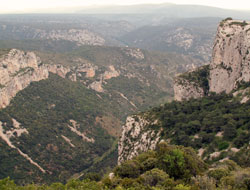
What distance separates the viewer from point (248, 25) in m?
65.9

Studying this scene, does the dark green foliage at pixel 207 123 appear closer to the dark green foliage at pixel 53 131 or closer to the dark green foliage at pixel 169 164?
the dark green foliage at pixel 169 164

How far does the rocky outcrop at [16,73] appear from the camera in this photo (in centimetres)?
11044

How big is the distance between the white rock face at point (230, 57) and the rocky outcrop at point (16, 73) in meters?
75.3

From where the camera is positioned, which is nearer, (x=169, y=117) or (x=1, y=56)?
(x=169, y=117)

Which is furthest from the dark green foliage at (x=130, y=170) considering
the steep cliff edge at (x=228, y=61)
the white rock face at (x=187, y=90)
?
the white rock face at (x=187, y=90)

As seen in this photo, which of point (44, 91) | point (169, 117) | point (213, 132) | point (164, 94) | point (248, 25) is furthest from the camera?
point (164, 94)

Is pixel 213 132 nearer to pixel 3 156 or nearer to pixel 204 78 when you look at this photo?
pixel 204 78

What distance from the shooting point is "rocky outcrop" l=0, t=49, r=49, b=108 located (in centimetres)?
11044

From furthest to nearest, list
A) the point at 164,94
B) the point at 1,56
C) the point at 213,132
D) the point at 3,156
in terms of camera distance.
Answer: the point at 164,94
the point at 1,56
the point at 3,156
the point at 213,132

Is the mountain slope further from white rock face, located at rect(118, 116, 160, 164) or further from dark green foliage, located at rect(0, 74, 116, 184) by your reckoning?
white rock face, located at rect(118, 116, 160, 164)

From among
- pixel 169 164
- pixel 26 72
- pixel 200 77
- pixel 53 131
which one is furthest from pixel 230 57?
pixel 26 72

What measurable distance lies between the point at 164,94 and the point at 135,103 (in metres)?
27.6

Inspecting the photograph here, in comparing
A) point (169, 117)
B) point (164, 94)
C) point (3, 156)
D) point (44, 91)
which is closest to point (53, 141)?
point (3, 156)

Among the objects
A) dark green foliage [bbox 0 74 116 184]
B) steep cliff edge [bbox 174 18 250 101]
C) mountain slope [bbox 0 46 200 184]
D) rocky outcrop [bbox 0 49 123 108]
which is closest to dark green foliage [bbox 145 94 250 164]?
steep cliff edge [bbox 174 18 250 101]
